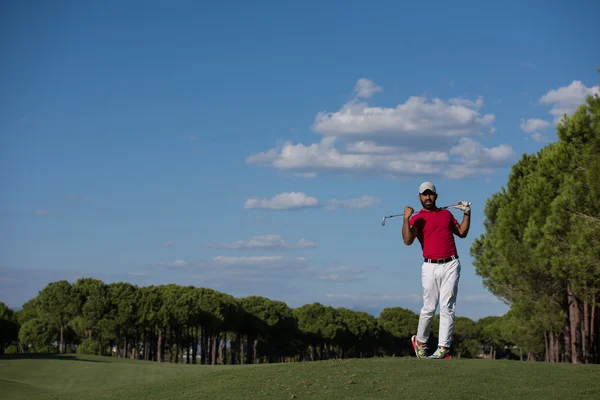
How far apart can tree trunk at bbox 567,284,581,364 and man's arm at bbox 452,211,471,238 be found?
2573cm

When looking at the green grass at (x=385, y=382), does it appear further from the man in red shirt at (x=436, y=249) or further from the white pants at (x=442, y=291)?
the man in red shirt at (x=436, y=249)

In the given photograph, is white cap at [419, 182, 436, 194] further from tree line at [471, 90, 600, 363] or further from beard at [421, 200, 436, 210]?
tree line at [471, 90, 600, 363]

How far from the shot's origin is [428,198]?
13.9 metres

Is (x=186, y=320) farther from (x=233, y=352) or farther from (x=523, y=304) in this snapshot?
(x=523, y=304)

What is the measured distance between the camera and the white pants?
13578 mm

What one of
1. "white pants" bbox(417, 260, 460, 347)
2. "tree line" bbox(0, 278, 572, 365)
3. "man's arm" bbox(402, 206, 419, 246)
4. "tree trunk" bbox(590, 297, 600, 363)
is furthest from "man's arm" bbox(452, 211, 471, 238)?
"tree line" bbox(0, 278, 572, 365)

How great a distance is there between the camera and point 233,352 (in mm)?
110625

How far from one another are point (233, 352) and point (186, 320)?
33.8 metres

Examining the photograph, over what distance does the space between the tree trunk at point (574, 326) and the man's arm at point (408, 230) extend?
86.0 ft

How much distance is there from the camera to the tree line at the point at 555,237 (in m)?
24.9

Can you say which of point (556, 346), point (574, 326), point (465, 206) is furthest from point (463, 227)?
point (556, 346)

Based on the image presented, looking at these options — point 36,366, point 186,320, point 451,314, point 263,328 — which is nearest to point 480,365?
point 451,314

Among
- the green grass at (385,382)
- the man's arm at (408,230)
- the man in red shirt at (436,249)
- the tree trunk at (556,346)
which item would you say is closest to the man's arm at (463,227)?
the man in red shirt at (436,249)

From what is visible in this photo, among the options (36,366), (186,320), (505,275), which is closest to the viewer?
(505,275)
